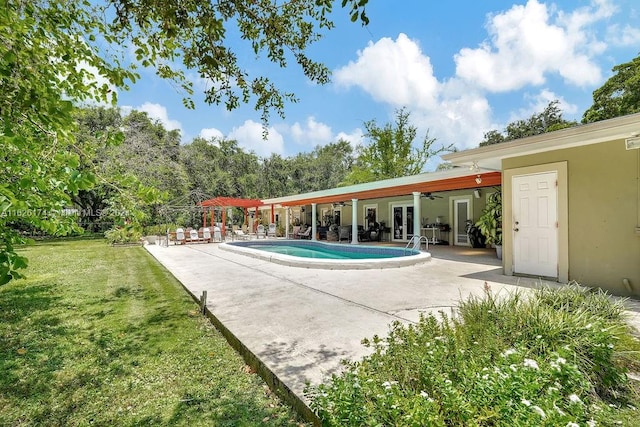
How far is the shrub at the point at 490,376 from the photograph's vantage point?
1.75m

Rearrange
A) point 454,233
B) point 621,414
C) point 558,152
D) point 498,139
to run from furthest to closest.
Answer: point 498,139 < point 454,233 < point 558,152 < point 621,414

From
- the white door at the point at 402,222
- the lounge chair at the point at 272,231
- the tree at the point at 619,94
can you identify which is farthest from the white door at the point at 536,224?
the tree at the point at 619,94

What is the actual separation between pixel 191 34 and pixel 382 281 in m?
5.56

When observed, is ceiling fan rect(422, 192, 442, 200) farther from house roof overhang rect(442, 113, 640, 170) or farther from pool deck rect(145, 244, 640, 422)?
house roof overhang rect(442, 113, 640, 170)

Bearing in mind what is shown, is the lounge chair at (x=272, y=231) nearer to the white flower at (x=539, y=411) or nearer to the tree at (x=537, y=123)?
the tree at (x=537, y=123)

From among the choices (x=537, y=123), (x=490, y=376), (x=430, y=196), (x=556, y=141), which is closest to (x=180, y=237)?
(x=430, y=196)

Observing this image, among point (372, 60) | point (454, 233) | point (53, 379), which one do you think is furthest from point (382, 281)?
point (454, 233)

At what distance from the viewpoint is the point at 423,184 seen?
39.6 ft

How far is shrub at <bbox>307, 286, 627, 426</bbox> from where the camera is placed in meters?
1.75

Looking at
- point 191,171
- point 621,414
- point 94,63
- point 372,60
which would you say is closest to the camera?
point 621,414

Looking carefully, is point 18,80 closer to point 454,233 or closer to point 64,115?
point 64,115

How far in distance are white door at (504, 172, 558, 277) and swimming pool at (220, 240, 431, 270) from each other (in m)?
2.72

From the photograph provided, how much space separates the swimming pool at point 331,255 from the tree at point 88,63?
5700mm

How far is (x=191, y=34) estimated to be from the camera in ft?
10.3
